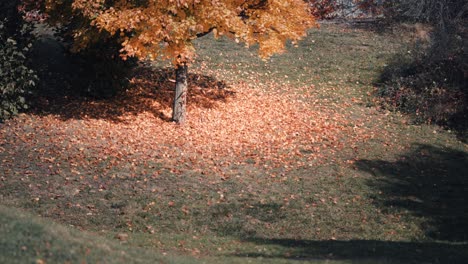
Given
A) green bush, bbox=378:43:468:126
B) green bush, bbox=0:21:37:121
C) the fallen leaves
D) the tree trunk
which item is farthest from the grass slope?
green bush, bbox=378:43:468:126

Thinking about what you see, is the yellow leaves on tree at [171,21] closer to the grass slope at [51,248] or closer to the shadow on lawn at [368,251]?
the shadow on lawn at [368,251]

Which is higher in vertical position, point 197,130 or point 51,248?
point 51,248

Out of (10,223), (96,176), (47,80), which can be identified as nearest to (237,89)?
(47,80)

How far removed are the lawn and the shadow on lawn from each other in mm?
29

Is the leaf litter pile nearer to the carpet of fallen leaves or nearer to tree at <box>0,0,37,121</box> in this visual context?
the carpet of fallen leaves

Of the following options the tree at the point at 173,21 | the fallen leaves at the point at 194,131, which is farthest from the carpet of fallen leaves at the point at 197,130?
the tree at the point at 173,21

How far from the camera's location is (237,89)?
18.1 m

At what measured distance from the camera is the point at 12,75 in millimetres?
14250

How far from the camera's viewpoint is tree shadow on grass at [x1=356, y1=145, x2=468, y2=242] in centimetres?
1067

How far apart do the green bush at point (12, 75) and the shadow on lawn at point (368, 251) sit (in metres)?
7.32

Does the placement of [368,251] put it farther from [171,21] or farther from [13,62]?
[13,62]

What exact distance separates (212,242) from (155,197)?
2.15 meters

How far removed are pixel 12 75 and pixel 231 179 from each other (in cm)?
566

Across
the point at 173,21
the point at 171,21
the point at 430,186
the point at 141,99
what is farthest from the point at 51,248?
the point at 141,99
